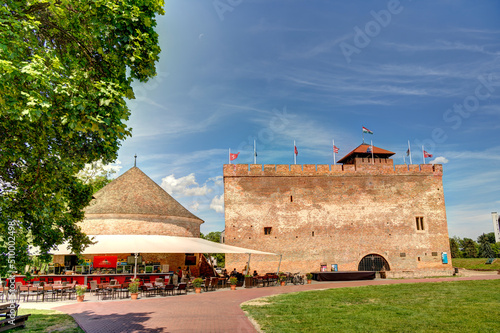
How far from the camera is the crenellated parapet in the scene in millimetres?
28812

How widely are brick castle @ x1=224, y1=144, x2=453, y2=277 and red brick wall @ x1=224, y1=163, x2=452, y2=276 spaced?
80mm

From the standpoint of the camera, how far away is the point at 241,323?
9508 millimetres

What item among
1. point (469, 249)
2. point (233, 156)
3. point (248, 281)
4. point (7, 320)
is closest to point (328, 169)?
point (233, 156)

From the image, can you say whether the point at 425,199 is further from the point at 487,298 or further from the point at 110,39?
the point at 110,39

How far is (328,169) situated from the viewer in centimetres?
2964

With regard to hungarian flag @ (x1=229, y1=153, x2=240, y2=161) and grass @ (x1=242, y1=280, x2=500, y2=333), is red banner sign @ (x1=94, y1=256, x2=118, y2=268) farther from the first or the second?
grass @ (x1=242, y1=280, x2=500, y2=333)

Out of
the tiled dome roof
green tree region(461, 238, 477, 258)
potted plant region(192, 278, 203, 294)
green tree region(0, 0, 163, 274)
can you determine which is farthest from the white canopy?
green tree region(461, 238, 477, 258)

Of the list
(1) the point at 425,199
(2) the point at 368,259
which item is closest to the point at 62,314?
(2) the point at 368,259

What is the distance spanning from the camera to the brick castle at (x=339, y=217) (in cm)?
2769

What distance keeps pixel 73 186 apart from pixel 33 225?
1.21 metres

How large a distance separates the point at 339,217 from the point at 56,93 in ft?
86.7

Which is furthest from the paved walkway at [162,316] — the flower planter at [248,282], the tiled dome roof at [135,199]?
Answer: the tiled dome roof at [135,199]

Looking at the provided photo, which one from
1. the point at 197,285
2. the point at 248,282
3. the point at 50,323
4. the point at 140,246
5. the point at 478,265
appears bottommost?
the point at 478,265

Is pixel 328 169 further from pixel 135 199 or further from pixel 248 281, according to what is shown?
pixel 135 199
